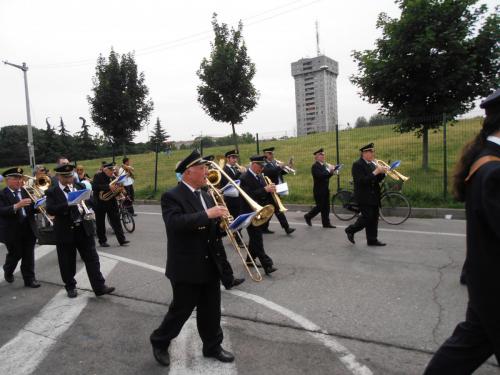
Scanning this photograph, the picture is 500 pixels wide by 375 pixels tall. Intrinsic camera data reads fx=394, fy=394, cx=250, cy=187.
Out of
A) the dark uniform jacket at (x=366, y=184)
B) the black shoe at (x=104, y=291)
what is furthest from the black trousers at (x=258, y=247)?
the dark uniform jacket at (x=366, y=184)

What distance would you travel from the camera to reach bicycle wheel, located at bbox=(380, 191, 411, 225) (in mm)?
9758

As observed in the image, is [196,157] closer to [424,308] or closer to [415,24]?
[424,308]

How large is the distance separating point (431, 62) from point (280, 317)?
9.88 metres

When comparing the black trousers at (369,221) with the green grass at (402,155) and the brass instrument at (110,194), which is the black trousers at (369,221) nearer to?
the green grass at (402,155)

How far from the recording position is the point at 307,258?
22.4 ft

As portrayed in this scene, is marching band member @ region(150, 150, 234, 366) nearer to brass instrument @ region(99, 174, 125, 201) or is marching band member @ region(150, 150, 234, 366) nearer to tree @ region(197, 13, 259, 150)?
brass instrument @ region(99, 174, 125, 201)

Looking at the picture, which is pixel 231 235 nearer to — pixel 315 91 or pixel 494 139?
pixel 494 139

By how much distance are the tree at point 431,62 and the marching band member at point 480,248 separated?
10014 millimetres

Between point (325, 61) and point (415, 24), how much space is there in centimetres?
13181

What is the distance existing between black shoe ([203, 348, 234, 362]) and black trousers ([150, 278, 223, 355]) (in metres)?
0.03

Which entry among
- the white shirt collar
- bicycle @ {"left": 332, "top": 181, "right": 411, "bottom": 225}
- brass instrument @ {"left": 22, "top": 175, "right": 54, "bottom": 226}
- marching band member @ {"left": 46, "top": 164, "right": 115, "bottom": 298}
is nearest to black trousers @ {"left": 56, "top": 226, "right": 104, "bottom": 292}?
marching band member @ {"left": 46, "top": 164, "right": 115, "bottom": 298}

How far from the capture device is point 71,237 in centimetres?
551

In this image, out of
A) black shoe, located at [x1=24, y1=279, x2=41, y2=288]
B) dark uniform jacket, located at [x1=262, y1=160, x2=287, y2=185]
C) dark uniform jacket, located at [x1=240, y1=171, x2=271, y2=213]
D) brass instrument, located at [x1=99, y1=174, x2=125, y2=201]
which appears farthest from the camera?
dark uniform jacket, located at [x1=262, y1=160, x2=287, y2=185]

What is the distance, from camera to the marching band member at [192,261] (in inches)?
133
